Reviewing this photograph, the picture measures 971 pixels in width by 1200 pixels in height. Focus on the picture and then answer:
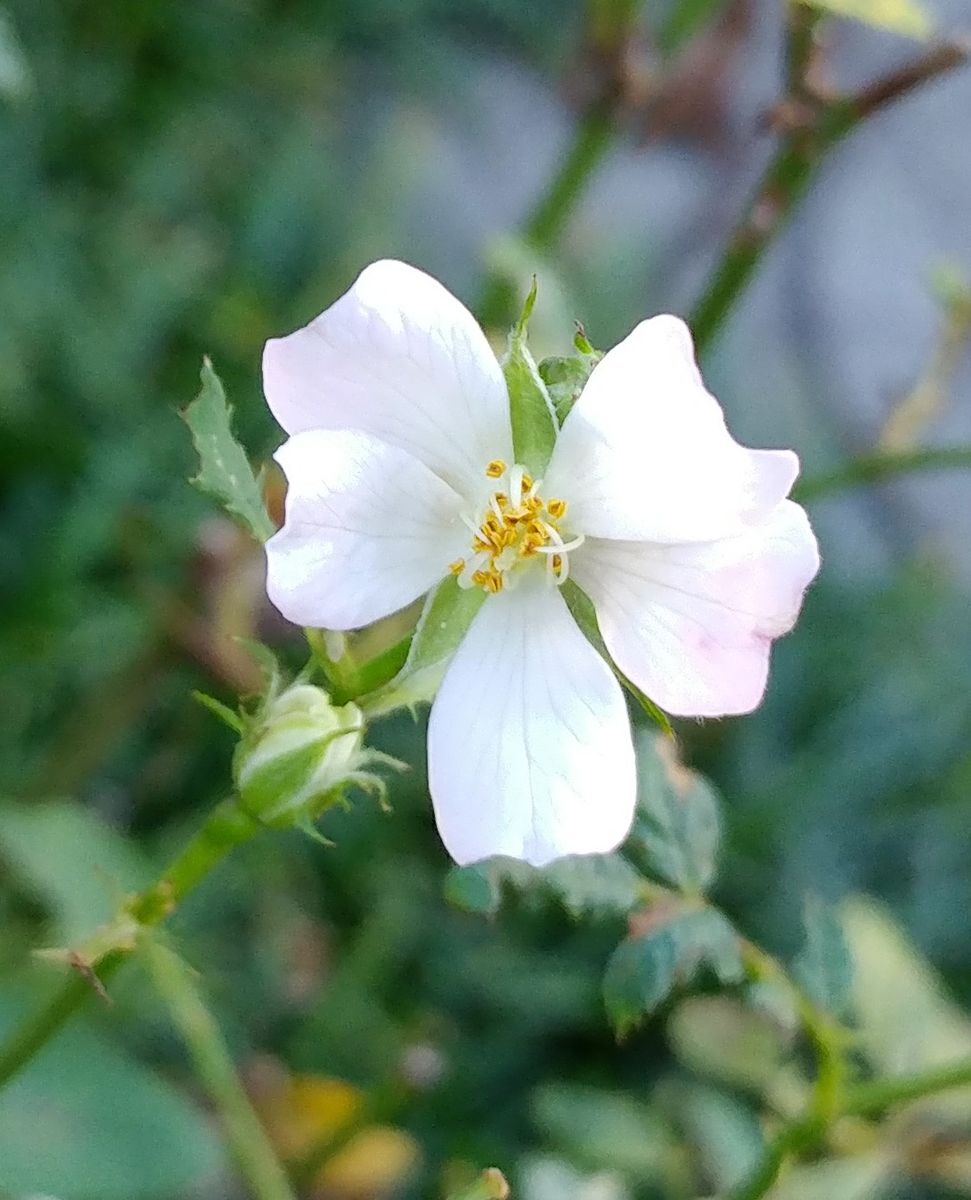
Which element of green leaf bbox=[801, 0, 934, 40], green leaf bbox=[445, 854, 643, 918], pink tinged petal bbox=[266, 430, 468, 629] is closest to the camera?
pink tinged petal bbox=[266, 430, 468, 629]

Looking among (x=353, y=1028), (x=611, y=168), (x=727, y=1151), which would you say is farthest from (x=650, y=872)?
(x=611, y=168)

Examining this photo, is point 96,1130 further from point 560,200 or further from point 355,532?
point 560,200

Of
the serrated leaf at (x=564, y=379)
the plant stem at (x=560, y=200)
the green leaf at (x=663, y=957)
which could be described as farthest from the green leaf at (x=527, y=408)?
the plant stem at (x=560, y=200)

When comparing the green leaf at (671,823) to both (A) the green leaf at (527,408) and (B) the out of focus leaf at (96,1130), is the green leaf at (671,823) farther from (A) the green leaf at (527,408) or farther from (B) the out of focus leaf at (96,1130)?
(B) the out of focus leaf at (96,1130)

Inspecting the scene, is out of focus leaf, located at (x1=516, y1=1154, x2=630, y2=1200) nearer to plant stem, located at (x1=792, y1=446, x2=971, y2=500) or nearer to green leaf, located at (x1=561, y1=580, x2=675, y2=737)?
plant stem, located at (x1=792, y1=446, x2=971, y2=500)

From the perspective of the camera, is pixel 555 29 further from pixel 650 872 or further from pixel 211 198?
pixel 650 872

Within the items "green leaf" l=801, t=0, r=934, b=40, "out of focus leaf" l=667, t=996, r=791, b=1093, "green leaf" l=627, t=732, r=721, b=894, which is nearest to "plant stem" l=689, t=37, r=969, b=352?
"green leaf" l=801, t=0, r=934, b=40
